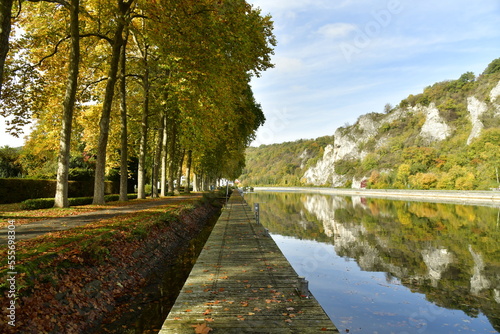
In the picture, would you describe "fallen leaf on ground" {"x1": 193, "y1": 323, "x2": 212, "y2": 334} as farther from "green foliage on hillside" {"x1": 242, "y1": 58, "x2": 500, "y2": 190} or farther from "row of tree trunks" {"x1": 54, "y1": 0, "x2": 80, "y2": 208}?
"green foliage on hillside" {"x1": 242, "y1": 58, "x2": 500, "y2": 190}

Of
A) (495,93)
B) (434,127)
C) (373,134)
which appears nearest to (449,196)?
(495,93)

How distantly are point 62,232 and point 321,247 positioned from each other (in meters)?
12.6

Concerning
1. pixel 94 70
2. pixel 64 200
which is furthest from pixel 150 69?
pixel 64 200

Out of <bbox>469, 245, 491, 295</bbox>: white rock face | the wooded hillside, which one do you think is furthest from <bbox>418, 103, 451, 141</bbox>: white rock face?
<bbox>469, 245, 491, 295</bbox>: white rock face

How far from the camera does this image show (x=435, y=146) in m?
91.6

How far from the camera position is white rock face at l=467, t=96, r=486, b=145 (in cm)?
7869

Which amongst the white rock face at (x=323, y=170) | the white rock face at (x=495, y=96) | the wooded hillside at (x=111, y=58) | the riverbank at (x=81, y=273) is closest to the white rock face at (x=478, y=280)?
the riverbank at (x=81, y=273)

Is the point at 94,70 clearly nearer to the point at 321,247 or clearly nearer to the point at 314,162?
the point at 321,247

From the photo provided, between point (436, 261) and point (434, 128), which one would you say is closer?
point (436, 261)

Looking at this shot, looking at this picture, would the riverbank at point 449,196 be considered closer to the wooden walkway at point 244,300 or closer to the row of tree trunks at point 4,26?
the wooden walkway at point 244,300

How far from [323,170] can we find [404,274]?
518 feet

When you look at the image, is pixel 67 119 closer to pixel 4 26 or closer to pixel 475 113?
pixel 4 26

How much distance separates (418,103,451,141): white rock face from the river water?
84.6 metres

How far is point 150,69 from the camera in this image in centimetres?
2589
